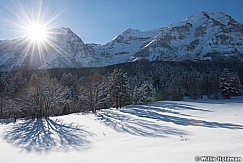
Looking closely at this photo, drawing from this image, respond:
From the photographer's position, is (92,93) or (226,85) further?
(226,85)

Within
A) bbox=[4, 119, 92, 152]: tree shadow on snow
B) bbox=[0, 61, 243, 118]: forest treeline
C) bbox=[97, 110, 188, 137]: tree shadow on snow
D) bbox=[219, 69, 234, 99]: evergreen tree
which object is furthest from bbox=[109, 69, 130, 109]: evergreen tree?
bbox=[219, 69, 234, 99]: evergreen tree

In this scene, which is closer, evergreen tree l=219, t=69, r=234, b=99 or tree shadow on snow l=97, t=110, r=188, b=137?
tree shadow on snow l=97, t=110, r=188, b=137

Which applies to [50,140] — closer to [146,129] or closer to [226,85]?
[146,129]

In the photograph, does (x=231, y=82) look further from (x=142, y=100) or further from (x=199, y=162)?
(x=199, y=162)

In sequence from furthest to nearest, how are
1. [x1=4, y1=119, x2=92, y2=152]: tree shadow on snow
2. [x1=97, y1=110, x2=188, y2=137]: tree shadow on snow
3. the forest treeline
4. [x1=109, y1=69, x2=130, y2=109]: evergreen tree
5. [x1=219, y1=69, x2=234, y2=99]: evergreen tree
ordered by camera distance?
[x1=219, y1=69, x2=234, y2=99]: evergreen tree < [x1=109, y1=69, x2=130, y2=109]: evergreen tree < the forest treeline < [x1=97, y1=110, x2=188, y2=137]: tree shadow on snow < [x1=4, y1=119, x2=92, y2=152]: tree shadow on snow

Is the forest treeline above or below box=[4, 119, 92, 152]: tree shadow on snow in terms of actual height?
above

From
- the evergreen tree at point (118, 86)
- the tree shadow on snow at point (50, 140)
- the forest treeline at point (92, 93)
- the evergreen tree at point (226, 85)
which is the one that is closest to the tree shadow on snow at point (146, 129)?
the tree shadow on snow at point (50, 140)

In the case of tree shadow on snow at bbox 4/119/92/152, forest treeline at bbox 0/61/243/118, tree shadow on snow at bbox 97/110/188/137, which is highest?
forest treeline at bbox 0/61/243/118

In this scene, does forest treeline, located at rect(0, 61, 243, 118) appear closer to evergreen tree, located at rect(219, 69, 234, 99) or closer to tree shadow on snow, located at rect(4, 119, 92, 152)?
evergreen tree, located at rect(219, 69, 234, 99)

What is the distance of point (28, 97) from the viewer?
5312 centimetres

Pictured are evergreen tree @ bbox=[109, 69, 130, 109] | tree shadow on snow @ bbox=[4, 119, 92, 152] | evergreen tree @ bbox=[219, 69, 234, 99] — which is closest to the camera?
tree shadow on snow @ bbox=[4, 119, 92, 152]

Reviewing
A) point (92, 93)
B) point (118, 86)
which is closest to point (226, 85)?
point (118, 86)

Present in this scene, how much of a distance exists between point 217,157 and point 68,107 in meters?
66.8

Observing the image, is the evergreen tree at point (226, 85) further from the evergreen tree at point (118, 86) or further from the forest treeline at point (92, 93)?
the evergreen tree at point (118, 86)
